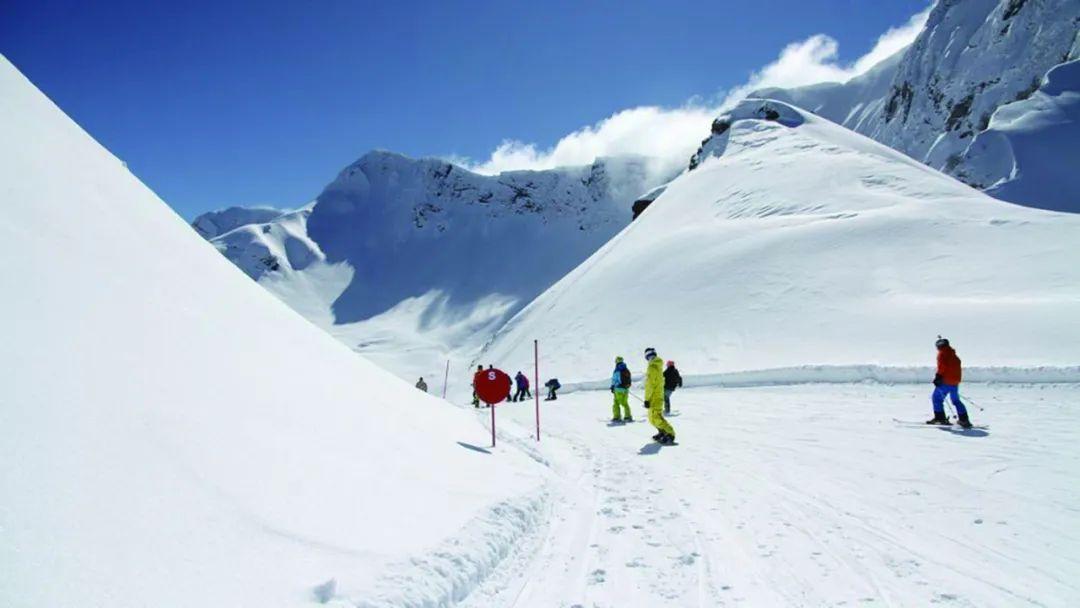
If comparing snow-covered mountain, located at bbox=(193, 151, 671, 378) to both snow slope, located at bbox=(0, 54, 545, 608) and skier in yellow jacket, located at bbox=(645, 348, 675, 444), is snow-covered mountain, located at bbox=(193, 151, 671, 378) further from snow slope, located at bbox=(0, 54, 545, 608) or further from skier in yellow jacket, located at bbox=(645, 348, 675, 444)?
snow slope, located at bbox=(0, 54, 545, 608)

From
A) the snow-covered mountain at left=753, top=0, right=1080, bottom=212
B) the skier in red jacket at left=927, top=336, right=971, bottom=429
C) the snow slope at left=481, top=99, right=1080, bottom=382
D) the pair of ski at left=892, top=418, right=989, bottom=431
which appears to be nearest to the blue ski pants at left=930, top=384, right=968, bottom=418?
the skier in red jacket at left=927, top=336, right=971, bottom=429

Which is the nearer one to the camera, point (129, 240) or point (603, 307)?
point (129, 240)

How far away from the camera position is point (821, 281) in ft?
98.0

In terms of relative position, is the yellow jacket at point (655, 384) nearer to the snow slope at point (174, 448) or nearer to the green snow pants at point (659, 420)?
the green snow pants at point (659, 420)

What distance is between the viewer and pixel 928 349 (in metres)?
19.0

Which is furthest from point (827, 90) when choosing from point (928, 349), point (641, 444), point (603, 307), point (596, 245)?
point (641, 444)

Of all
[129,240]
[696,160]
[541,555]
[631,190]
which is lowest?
[541,555]

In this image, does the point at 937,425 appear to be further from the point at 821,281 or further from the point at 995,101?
the point at 995,101

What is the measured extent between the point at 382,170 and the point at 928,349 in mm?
177401

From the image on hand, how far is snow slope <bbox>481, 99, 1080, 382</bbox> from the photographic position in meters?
20.2

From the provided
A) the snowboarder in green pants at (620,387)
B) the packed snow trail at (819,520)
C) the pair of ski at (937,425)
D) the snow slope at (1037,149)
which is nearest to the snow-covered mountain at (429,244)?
the snow slope at (1037,149)

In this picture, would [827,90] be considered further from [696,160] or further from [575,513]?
[575,513]

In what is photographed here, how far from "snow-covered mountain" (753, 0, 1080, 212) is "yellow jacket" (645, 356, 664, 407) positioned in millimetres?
100667

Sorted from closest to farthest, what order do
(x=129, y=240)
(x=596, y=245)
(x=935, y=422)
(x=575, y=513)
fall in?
(x=129, y=240) < (x=575, y=513) < (x=935, y=422) < (x=596, y=245)
